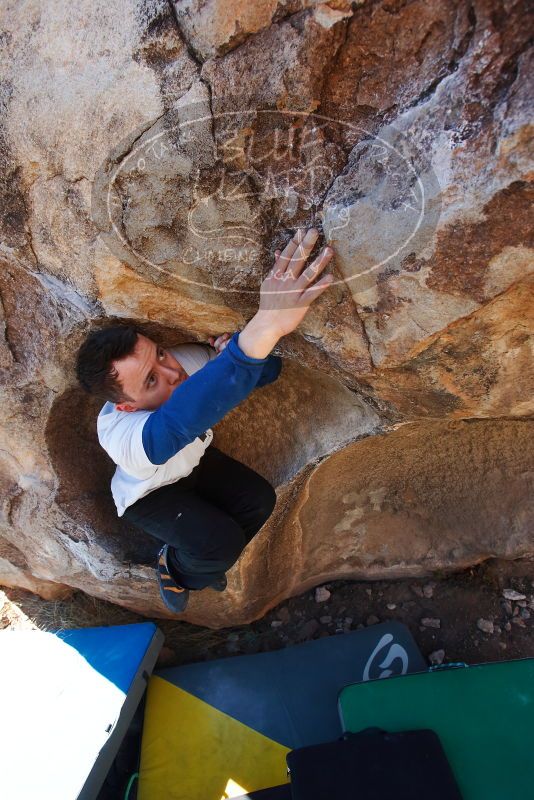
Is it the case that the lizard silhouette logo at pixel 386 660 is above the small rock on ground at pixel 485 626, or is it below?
above

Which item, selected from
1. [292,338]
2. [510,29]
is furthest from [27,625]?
[510,29]

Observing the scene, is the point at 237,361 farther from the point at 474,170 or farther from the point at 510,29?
the point at 510,29

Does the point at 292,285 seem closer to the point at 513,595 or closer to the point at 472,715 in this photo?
Answer: the point at 472,715

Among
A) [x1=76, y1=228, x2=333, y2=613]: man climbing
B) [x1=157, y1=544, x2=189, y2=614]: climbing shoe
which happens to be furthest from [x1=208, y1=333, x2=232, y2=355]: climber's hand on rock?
[x1=157, y1=544, x2=189, y2=614]: climbing shoe

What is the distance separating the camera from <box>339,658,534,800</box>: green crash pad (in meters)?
1.54

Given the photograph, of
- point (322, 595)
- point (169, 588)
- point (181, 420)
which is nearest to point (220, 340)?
point (181, 420)

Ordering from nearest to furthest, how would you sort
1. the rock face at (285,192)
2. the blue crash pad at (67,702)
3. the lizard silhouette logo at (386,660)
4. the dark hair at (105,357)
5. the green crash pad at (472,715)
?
1. the rock face at (285,192)
2. the dark hair at (105,357)
3. the green crash pad at (472,715)
4. the blue crash pad at (67,702)
5. the lizard silhouette logo at (386,660)

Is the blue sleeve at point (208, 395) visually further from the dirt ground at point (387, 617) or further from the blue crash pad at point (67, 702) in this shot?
the dirt ground at point (387, 617)

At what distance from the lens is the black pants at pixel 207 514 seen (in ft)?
5.16

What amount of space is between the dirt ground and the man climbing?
56 centimetres

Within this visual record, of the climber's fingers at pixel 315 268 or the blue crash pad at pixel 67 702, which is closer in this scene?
the climber's fingers at pixel 315 268

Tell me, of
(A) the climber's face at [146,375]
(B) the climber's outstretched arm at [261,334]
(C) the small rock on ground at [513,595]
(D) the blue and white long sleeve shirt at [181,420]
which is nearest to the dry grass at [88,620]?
(D) the blue and white long sleeve shirt at [181,420]

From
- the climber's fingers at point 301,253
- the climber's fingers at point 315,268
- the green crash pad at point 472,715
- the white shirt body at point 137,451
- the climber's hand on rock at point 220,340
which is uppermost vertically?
the climber's fingers at point 301,253

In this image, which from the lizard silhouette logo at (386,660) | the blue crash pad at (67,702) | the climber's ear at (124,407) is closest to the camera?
the climber's ear at (124,407)
